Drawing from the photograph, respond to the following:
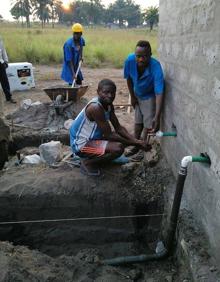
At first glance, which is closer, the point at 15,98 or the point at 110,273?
the point at 110,273

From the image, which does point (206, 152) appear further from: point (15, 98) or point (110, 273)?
point (15, 98)

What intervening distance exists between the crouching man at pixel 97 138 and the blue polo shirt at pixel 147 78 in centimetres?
51

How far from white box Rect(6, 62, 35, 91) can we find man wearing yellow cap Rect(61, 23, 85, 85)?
2705mm

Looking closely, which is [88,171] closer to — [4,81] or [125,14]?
[4,81]

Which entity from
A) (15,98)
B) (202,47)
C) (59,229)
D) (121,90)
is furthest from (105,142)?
(121,90)

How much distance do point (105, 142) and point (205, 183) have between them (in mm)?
1689

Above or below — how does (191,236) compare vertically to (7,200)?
above

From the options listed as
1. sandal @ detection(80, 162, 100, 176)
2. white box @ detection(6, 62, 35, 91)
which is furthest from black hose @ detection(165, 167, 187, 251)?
white box @ detection(6, 62, 35, 91)

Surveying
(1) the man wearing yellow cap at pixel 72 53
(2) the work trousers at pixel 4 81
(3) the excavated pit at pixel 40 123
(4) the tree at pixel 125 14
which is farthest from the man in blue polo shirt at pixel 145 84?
(4) the tree at pixel 125 14

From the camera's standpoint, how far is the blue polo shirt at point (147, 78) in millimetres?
4105

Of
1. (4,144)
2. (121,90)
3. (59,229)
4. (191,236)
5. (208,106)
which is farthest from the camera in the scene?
(121,90)

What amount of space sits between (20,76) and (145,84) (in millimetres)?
6917

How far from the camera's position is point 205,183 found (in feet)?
9.11

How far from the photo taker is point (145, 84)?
14.1 ft
